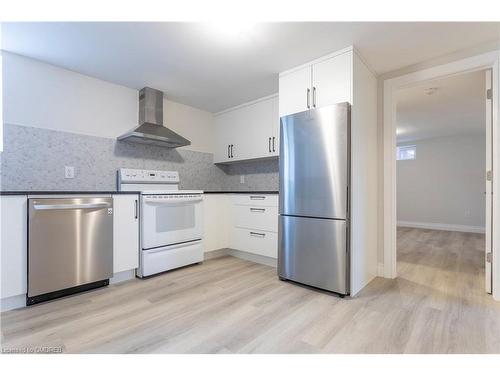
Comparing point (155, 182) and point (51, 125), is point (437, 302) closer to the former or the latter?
point (155, 182)

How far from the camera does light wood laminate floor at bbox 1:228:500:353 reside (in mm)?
1314

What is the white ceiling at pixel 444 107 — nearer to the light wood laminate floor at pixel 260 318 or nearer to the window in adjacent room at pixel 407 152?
the window in adjacent room at pixel 407 152

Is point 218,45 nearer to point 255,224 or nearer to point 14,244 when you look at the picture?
point 255,224

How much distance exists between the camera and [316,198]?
6.80ft

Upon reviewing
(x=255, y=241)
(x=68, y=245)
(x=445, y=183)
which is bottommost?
(x=255, y=241)

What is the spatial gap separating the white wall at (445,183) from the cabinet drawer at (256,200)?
16.6ft

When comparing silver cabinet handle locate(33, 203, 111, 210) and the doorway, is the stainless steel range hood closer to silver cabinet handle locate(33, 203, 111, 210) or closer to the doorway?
silver cabinet handle locate(33, 203, 111, 210)

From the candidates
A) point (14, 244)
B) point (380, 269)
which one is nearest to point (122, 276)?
point (14, 244)

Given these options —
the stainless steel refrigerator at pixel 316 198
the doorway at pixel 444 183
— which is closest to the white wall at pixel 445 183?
the doorway at pixel 444 183

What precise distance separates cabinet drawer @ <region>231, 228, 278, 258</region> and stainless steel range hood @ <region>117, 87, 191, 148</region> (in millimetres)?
1337

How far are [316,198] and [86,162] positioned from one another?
92.3 inches

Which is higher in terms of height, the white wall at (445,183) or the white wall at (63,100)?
the white wall at (63,100)

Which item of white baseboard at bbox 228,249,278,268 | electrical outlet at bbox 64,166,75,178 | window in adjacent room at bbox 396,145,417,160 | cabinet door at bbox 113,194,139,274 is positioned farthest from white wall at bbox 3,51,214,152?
window in adjacent room at bbox 396,145,417,160

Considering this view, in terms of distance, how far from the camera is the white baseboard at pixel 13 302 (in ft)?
5.52
